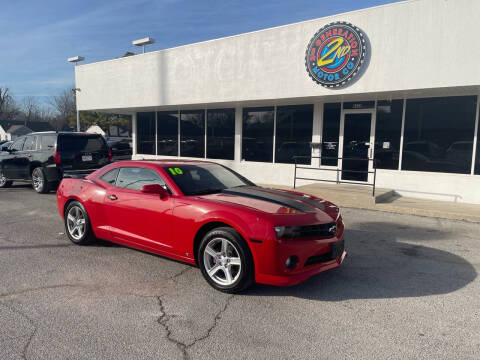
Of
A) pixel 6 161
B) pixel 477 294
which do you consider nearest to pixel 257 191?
pixel 477 294

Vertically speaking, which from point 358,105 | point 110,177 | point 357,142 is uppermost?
point 358,105

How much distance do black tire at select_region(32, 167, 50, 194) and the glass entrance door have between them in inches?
362

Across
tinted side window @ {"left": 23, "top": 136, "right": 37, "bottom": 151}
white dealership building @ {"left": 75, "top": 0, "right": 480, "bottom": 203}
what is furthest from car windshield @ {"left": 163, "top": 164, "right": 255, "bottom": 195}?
tinted side window @ {"left": 23, "top": 136, "right": 37, "bottom": 151}

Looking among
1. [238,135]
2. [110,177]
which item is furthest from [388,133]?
[110,177]

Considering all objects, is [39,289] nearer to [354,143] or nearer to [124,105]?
[354,143]

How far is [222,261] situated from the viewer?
401cm

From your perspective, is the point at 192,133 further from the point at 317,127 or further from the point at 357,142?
the point at 357,142

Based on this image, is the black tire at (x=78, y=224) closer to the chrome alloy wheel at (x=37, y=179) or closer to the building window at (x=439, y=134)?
the chrome alloy wheel at (x=37, y=179)

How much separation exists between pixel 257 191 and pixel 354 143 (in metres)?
7.54

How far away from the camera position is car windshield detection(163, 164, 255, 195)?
15.5 feet

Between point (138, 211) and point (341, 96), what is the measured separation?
8.27 m

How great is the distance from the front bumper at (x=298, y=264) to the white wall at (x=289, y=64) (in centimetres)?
720

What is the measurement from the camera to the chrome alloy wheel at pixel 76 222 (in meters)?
5.71

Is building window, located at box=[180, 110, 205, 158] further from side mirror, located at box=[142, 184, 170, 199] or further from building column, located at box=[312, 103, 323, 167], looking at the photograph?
side mirror, located at box=[142, 184, 170, 199]
